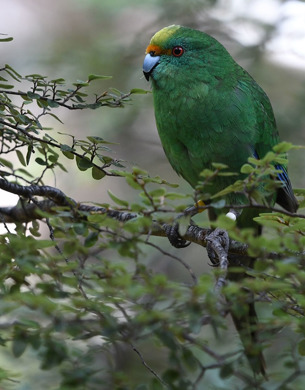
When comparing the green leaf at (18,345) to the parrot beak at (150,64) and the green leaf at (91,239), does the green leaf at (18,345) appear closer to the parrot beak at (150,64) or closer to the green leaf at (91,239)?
the green leaf at (91,239)

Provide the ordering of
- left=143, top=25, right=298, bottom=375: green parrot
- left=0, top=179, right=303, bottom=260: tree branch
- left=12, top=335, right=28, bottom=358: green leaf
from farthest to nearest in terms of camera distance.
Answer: left=143, top=25, right=298, bottom=375: green parrot < left=0, top=179, right=303, bottom=260: tree branch < left=12, top=335, right=28, bottom=358: green leaf

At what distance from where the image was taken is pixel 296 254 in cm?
185

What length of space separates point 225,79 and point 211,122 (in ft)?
1.15

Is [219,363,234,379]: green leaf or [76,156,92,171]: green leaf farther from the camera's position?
[76,156,92,171]: green leaf

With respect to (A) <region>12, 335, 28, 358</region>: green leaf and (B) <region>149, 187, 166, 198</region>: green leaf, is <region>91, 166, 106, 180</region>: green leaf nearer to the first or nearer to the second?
(B) <region>149, 187, 166, 198</region>: green leaf

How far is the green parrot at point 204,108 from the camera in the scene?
3.29 m

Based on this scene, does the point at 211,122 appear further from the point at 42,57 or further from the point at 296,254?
the point at 42,57

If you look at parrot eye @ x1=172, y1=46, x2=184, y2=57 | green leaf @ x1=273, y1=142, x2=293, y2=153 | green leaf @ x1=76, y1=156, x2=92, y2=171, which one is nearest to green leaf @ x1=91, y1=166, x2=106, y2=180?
green leaf @ x1=76, y1=156, x2=92, y2=171

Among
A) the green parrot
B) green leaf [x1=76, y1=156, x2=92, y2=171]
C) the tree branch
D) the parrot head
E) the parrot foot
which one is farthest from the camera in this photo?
the parrot head

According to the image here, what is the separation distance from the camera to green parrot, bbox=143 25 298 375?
3291 mm

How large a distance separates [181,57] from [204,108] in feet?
1.32

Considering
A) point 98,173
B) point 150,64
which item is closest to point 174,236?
point 98,173

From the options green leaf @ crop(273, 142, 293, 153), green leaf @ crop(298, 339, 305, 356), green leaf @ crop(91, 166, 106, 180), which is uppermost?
green leaf @ crop(91, 166, 106, 180)

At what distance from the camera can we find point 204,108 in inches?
129
